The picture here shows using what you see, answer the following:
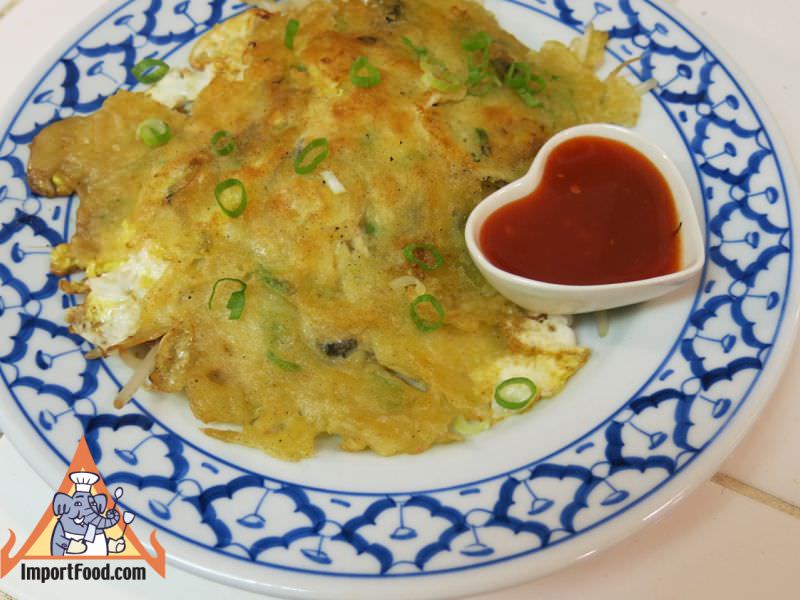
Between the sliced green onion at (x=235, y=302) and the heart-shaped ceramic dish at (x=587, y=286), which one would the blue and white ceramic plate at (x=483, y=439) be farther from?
the sliced green onion at (x=235, y=302)

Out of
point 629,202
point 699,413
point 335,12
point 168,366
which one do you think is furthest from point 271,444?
point 335,12

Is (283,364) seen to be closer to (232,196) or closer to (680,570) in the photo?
(232,196)

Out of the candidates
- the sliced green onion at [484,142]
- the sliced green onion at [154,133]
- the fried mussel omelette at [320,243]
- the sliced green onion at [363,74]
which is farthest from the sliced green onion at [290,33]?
the sliced green onion at [484,142]

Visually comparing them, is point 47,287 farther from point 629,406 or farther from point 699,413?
point 699,413

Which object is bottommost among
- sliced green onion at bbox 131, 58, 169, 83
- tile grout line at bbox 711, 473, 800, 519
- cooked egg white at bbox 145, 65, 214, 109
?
tile grout line at bbox 711, 473, 800, 519

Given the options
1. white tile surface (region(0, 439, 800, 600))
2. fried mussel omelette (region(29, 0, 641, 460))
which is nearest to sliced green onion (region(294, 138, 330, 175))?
fried mussel omelette (region(29, 0, 641, 460))

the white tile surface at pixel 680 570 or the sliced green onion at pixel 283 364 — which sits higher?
the sliced green onion at pixel 283 364

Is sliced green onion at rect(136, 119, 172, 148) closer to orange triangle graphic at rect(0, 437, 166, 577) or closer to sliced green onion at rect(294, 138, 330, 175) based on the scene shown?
sliced green onion at rect(294, 138, 330, 175)
